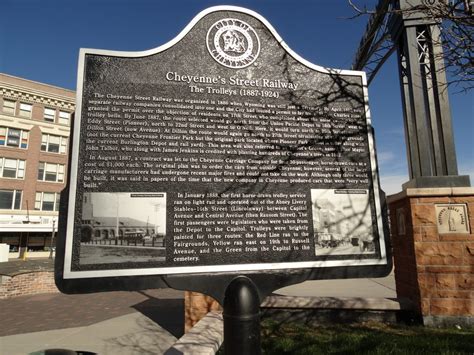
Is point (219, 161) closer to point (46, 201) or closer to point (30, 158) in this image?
point (46, 201)

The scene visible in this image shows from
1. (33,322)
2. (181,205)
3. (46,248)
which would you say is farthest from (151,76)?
(46,248)

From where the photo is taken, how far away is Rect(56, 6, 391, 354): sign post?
2.45m

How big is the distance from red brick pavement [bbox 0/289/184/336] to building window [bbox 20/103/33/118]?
2604cm

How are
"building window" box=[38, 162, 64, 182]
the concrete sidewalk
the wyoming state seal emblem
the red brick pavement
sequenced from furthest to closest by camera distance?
"building window" box=[38, 162, 64, 182], the red brick pavement, the concrete sidewalk, the wyoming state seal emblem

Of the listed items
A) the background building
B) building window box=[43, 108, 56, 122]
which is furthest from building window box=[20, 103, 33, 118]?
building window box=[43, 108, 56, 122]

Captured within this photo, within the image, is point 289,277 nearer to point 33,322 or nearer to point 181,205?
point 181,205

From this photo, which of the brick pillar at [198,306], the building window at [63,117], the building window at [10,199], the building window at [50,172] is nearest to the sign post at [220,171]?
the brick pillar at [198,306]

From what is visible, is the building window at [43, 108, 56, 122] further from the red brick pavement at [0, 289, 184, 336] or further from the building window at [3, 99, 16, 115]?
the red brick pavement at [0, 289, 184, 336]

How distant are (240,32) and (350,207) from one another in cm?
182

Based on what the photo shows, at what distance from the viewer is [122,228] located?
2.43 m

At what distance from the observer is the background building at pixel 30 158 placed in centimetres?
3170

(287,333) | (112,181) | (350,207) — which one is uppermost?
(112,181)

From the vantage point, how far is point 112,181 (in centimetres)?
254

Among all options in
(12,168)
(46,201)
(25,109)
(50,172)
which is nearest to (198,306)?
(46,201)
